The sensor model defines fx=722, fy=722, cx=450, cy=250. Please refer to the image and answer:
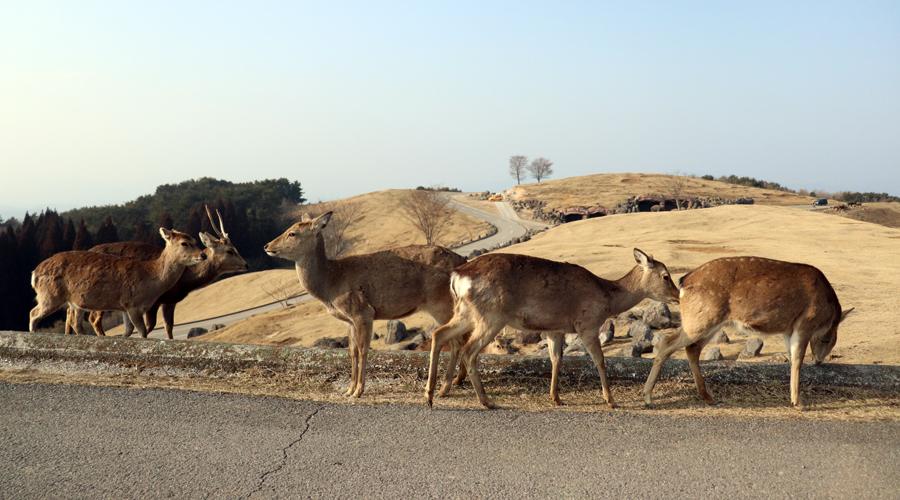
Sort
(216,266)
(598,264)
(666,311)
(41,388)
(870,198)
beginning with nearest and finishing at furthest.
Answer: (41,388), (216,266), (666,311), (598,264), (870,198)

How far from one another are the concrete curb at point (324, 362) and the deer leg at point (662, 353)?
20.2 inches

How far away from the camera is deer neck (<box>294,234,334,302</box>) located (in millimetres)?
9359

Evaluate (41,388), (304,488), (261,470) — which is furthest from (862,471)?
→ (41,388)

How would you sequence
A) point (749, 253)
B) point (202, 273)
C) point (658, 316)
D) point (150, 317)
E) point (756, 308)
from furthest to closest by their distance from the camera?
1. point (749, 253)
2. point (658, 316)
3. point (202, 273)
4. point (150, 317)
5. point (756, 308)

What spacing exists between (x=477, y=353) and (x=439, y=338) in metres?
0.48

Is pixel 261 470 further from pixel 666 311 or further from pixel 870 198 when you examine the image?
pixel 870 198

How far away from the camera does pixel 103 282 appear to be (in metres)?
11.9

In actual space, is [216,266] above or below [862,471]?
above

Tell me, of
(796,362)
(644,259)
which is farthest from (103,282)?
(796,362)

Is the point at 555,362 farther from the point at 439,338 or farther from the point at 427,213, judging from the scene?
the point at 427,213

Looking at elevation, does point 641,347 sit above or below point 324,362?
below

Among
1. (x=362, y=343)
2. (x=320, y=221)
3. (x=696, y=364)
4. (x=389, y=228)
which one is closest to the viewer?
(x=696, y=364)

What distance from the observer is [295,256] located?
951 cm

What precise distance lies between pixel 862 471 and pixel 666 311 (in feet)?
36.0
